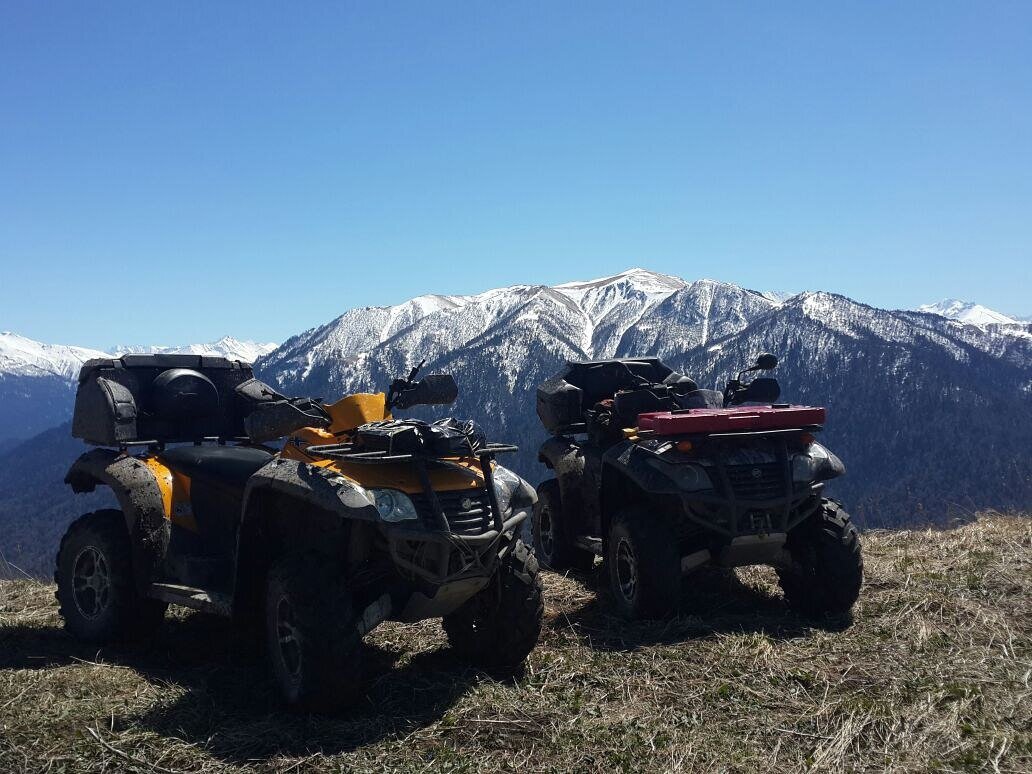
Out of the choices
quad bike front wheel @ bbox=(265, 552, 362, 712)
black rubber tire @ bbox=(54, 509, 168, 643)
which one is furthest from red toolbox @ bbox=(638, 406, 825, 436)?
black rubber tire @ bbox=(54, 509, 168, 643)

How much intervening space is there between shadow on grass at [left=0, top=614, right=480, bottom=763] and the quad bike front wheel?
0.49 feet

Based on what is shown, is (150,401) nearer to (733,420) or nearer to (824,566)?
(733,420)

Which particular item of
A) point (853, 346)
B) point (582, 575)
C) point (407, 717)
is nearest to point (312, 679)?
point (407, 717)

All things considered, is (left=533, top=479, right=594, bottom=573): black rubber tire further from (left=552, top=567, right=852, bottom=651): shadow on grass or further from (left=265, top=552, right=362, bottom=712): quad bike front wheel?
(left=265, top=552, right=362, bottom=712): quad bike front wheel

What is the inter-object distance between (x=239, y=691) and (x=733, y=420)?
4280 millimetres

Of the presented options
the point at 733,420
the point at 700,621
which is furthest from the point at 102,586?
the point at 733,420

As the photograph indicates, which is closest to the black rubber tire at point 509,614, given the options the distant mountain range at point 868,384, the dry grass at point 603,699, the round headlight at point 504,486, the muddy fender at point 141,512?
the dry grass at point 603,699

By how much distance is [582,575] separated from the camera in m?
8.97

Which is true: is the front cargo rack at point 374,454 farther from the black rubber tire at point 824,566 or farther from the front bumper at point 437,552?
the black rubber tire at point 824,566

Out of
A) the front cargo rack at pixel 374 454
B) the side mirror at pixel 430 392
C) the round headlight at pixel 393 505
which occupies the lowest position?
the round headlight at pixel 393 505

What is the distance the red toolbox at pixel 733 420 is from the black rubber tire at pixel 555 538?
228cm

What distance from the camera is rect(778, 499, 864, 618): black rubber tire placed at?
687 cm

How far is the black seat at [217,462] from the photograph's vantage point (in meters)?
6.41

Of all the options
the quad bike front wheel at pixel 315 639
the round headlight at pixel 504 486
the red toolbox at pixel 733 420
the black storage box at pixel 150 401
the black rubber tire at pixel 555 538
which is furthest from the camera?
the black rubber tire at pixel 555 538
